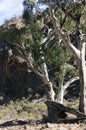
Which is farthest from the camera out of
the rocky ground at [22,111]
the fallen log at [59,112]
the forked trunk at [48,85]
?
the rocky ground at [22,111]

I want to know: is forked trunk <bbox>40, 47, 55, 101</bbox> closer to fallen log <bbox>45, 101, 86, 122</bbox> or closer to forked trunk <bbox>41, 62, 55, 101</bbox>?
forked trunk <bbox>41, 62, 55, 101</bbox>

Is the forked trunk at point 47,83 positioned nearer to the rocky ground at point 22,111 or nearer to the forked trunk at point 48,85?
the forked trunk at point 48,85

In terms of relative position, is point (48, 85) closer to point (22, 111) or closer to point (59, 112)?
point (59, 112)

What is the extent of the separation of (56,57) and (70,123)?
9361mm

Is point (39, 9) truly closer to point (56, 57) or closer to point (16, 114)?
point (56, 57)

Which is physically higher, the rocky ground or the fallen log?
the rocky ground

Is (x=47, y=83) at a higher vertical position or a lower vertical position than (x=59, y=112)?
higher

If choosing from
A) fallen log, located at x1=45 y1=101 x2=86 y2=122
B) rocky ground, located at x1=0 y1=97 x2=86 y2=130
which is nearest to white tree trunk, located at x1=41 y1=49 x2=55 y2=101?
rocky ground, located at x1=0 y1=97 x2=86 y2=130

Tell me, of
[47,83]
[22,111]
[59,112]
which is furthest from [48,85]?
[22,111]

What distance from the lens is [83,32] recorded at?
1978 centimetres

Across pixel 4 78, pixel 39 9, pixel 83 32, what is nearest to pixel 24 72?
pixel 4 78

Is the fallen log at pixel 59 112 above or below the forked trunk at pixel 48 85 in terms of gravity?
below

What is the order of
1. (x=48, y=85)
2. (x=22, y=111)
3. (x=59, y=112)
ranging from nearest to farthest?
1. (x=59, y=112)
2. (x=48, y=85)
3. (x=22, y=111)

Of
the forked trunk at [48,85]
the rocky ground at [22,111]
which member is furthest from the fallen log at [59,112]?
the forked trunk at [48,85]
